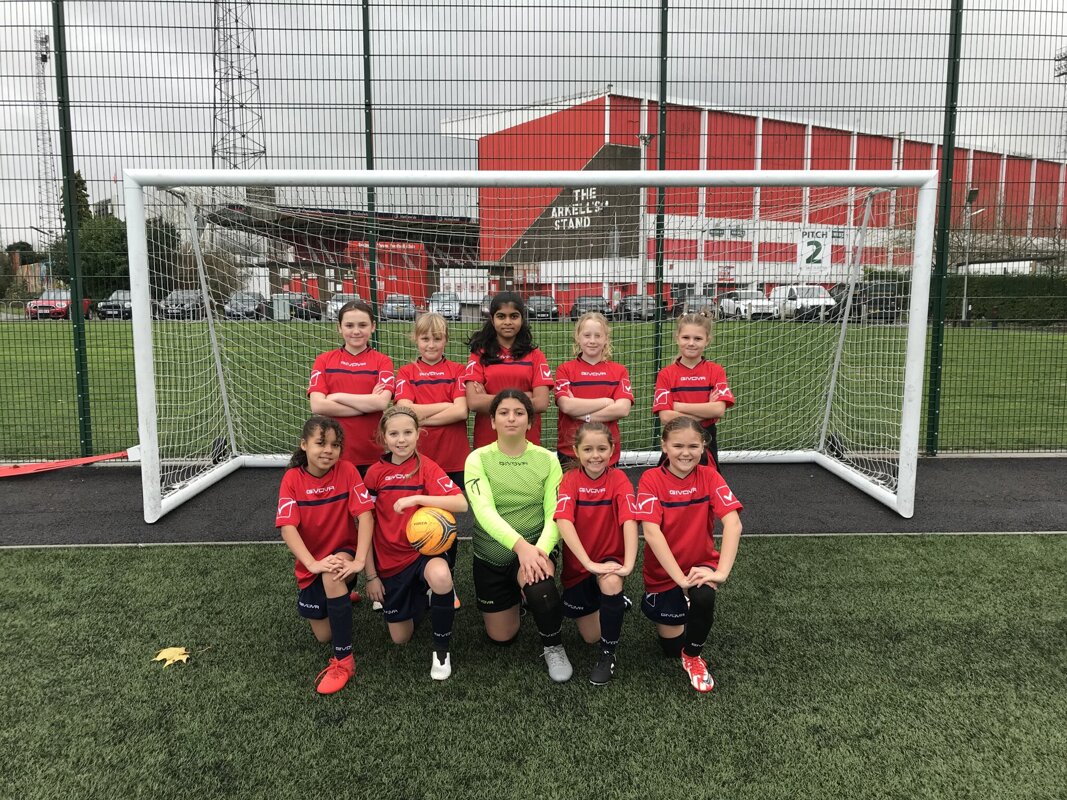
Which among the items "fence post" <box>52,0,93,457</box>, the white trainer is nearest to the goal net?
"fence post" <box>52,0,93,457</box>

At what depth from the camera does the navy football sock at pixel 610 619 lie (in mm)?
2789

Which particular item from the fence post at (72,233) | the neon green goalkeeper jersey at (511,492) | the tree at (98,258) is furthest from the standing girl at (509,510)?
the fence post at (72,233)

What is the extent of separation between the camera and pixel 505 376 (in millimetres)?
3664

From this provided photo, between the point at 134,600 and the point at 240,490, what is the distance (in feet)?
6.51

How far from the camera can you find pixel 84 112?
5836mm

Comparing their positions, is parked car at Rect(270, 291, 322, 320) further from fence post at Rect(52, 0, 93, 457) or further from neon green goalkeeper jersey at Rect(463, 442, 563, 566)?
neon green goalkeeper jersey at Rect(463, 442, 563, 566)

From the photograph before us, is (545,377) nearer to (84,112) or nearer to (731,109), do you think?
(731,109)

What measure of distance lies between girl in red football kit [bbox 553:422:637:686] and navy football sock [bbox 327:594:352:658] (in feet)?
3.10

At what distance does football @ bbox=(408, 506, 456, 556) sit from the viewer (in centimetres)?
299

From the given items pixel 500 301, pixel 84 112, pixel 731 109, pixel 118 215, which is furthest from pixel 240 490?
pixel 731 109

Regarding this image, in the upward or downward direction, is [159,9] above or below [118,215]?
above

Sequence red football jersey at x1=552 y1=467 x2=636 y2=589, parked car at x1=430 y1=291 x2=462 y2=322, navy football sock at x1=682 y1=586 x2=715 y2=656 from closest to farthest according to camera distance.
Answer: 1. navy football sock at x1=682 y1=586 x2=715 y2=656
2. red football jersey at x1=552 y1=467 x2=636 y2=589
3. parked car at x1=430 y1=291 x2=462 y2=322

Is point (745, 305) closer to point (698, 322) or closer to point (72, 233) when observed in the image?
point (698, 322)

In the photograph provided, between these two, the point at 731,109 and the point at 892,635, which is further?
the point at 731,109
